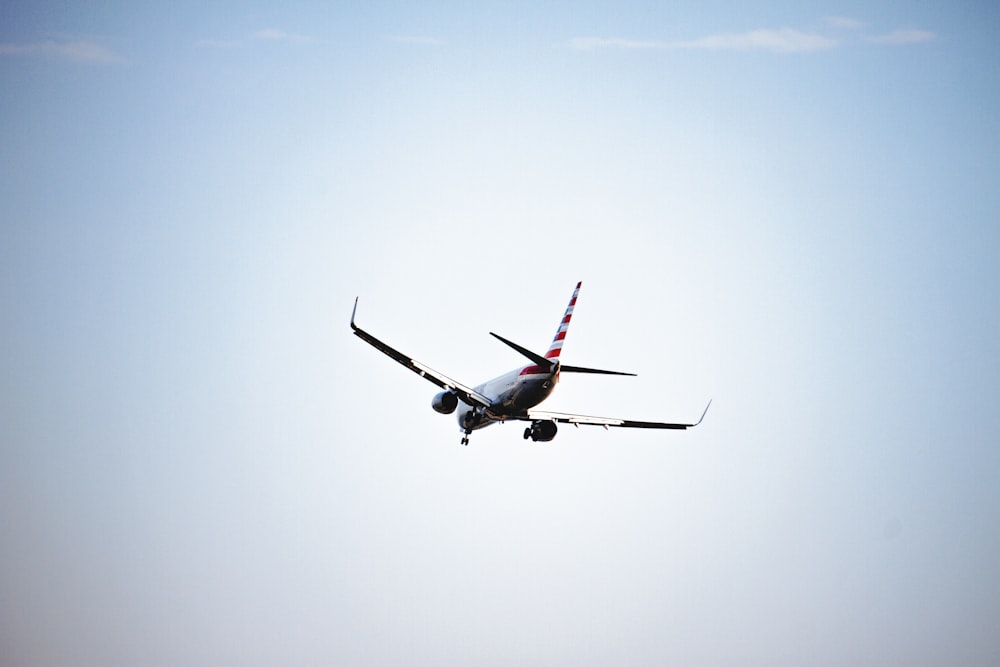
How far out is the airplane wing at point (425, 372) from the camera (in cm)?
6244

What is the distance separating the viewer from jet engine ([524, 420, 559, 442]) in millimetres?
73875

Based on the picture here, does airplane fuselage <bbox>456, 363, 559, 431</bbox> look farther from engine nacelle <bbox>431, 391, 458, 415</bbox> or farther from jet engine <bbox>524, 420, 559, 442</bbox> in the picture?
jet engine <bbox>524, 420, 559, 442</bbox>

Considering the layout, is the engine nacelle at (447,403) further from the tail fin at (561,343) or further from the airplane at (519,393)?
the tail fin at (561,343)

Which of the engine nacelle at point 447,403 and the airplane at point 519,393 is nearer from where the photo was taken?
the airplane at point 519,393

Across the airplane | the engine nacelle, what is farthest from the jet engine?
the engine nacelle

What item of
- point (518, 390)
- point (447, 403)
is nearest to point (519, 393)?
point (518, 390)

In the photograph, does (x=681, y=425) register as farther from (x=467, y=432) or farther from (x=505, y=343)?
(x=505, y=343)

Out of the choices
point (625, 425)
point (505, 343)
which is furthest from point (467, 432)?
point (505, 343)

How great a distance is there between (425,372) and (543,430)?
10.8 meters

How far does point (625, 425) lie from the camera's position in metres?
77.2

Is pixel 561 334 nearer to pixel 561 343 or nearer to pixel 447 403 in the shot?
pixel 561 343

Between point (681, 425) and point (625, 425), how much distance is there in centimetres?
375

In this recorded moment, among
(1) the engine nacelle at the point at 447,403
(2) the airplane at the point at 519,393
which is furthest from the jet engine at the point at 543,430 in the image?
(1) the engine nacelle at the point at 447,403

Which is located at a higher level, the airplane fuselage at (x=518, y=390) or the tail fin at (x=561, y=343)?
the tail fin at (x=561, y=343)
